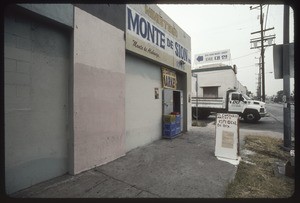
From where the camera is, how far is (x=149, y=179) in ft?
14.1

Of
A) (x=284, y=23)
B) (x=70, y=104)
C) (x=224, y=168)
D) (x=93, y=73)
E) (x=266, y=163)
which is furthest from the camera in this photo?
(x=284, y=23)

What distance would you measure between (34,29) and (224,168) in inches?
207

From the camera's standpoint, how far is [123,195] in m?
3.54

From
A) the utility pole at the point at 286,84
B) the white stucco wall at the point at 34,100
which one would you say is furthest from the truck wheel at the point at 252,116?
the white stucco wall at the point at 34,100

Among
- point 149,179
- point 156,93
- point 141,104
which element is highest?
point 156,93

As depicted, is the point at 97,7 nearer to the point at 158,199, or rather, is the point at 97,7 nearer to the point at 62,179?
the point at 62,179

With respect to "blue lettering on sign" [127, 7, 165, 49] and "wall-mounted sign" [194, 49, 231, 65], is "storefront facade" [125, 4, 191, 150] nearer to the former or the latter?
"blue lettering on sign" [127, 7, 165, 49]

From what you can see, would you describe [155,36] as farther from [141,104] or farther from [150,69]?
[141,104]

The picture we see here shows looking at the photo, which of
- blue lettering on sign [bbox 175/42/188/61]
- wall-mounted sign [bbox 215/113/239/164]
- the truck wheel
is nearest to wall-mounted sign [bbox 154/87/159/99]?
blue lettering on sign [bbox 175/42/188/61]

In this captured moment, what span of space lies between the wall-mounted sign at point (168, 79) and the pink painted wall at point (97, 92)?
3300 mm

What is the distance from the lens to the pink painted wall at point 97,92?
440 centimetres

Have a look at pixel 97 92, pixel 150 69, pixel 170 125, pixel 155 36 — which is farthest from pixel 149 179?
pixel 155 36

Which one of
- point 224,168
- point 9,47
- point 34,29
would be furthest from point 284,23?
point 9,47

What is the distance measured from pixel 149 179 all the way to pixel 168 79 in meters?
5.81
